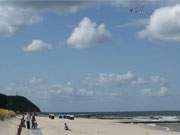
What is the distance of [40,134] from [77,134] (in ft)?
12.3

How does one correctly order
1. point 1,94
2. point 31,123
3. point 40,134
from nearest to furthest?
point 40,134 → point 31,123 → point 1,94

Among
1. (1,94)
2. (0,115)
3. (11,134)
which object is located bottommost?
(11,134)

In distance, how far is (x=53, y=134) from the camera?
44.6 meters

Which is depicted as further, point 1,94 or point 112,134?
point 1,94

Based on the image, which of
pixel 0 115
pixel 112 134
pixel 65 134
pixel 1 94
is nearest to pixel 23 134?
pixel 65 134

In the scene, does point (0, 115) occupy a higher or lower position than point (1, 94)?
lower

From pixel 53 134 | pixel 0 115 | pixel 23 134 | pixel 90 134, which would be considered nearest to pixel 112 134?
pixel 90 134

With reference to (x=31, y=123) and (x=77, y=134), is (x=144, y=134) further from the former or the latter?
(x=31, y=123)

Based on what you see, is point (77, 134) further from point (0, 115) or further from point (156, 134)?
point (0, 115)

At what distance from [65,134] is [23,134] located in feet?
14.5

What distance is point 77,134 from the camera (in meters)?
46.3

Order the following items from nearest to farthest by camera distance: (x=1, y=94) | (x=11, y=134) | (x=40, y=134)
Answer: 1. (x=11, y=134)
2. (x=40, y=134)
3. (x=1, y=94)

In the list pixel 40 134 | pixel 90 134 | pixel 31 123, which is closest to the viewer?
pixel 40 134

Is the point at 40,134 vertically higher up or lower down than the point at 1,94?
lower down
